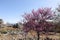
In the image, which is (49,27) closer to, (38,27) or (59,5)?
(38,27)

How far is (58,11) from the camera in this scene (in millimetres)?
17406

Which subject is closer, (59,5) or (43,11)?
(43,11)

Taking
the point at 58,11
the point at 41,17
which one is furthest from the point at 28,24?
the point at 58,11

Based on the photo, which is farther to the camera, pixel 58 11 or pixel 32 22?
pixel 58 11

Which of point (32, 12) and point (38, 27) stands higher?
point (32, 12)

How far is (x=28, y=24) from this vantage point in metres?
14.8

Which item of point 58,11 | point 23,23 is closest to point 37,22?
point 23,23

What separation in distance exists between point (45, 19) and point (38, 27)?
103 centimetres

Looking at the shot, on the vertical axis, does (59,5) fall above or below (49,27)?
above

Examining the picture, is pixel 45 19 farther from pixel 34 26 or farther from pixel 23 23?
pixel 23 23

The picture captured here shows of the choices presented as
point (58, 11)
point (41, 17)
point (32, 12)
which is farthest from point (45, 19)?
point (58, 11)

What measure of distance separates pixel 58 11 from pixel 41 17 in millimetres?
3311

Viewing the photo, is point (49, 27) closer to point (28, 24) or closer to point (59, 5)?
point (28, 24)

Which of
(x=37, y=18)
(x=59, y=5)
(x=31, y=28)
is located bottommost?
(x=31, y=28)
